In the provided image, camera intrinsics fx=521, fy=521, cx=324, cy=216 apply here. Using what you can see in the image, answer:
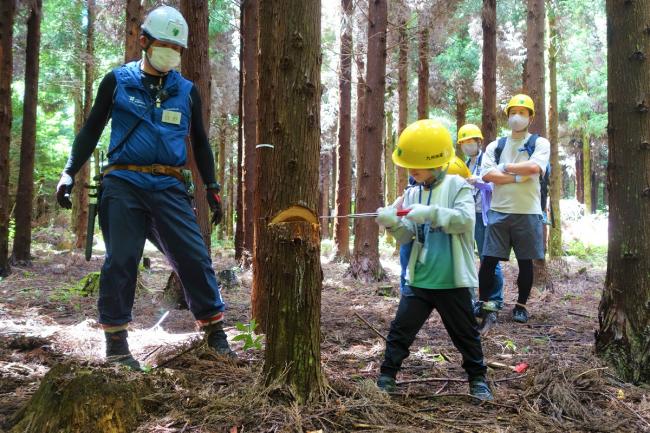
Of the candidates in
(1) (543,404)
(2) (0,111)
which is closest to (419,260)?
(1) (543,404)

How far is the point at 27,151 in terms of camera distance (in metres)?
10.5

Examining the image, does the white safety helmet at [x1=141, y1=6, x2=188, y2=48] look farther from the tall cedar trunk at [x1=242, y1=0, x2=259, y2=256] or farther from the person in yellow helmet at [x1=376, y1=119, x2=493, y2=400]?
the tall cedar trunk at [x1=242, y1=0, x2=259, y2=256]

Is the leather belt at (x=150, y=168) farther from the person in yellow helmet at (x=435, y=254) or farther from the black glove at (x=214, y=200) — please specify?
the person in yellow helmet at (x=435, y=254)

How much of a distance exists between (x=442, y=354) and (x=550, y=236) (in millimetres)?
9339

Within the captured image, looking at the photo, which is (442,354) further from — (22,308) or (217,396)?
(22,308)

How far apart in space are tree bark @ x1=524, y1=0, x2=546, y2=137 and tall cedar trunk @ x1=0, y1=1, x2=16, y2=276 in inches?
353

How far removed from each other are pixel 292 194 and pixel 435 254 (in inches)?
42.7

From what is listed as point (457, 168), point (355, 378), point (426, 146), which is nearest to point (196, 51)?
point (457, 168)

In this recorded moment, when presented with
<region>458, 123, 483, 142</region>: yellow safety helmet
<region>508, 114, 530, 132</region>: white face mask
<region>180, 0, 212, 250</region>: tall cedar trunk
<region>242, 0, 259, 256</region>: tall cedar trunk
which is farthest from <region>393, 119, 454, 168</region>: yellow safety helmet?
<region>242, 0, 259, 256</region>: tall cedar trunk

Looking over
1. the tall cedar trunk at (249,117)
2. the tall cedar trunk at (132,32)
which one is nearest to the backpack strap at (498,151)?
the tall cedar trunk at (132,32)

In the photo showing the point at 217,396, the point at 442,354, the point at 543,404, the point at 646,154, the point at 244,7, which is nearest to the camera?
the point at 217,396

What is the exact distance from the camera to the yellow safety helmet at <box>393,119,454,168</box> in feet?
10.8

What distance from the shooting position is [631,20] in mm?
3621

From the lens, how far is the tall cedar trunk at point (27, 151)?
10.4 meters
